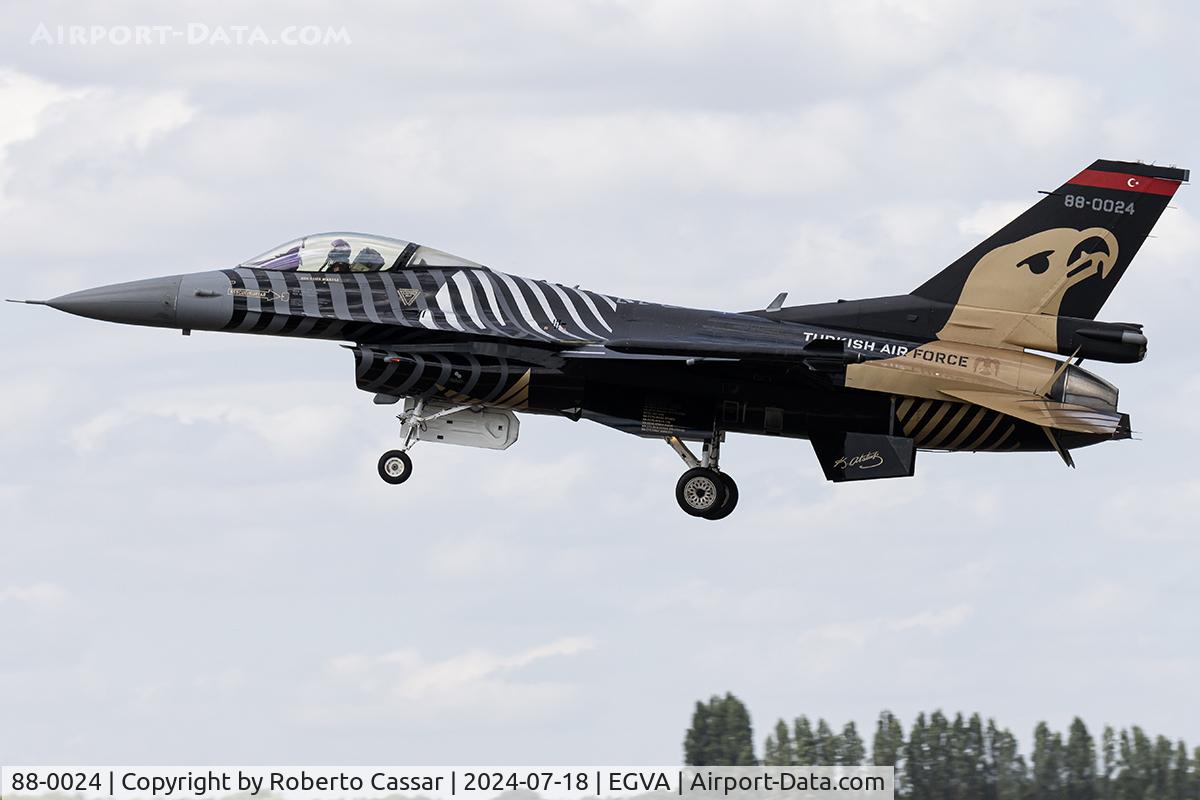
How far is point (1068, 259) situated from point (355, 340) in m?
10.1

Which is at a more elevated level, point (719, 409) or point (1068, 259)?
point (1068, 259)

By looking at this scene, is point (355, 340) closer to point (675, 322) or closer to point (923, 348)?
point (675, 322)

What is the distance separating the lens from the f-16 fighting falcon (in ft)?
96.6

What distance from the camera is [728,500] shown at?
30.7 meters

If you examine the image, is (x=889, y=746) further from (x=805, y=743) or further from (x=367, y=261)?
(x=367, y=261)

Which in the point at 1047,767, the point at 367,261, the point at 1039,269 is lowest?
the point at 1047,767

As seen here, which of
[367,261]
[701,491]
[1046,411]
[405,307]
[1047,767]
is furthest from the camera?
[1047,767]

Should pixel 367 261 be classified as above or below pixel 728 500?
above

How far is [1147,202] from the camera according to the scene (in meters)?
30.2

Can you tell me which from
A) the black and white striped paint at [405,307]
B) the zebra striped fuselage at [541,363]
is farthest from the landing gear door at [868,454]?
the black and white striped paint at [405,307]

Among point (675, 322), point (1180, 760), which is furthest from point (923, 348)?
point (1180, 760)

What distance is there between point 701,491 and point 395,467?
14.4 feet
